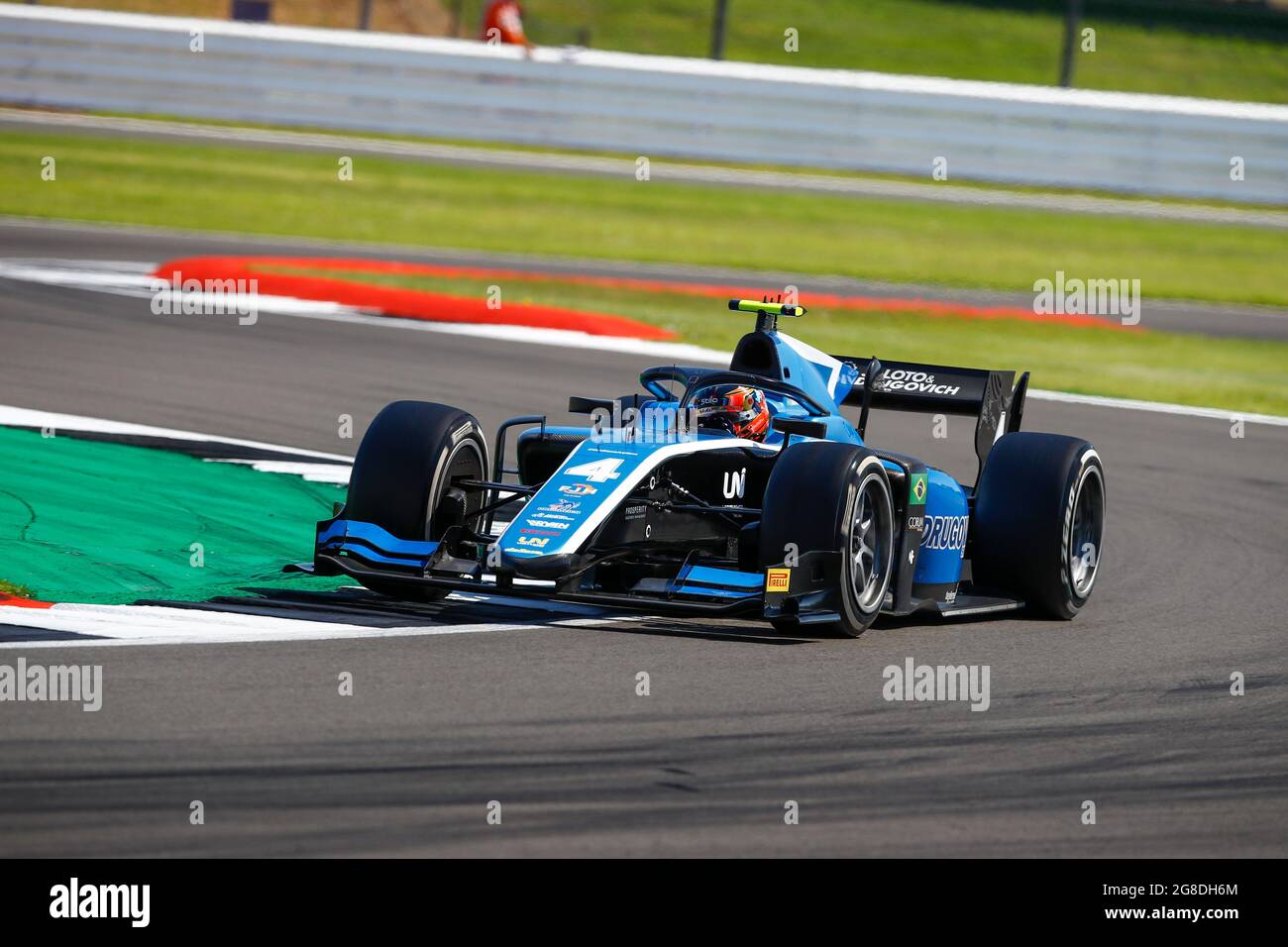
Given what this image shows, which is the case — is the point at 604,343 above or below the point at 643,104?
below

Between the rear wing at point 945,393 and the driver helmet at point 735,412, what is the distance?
106cm

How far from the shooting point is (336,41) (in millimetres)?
28344

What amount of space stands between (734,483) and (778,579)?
3.04 feet

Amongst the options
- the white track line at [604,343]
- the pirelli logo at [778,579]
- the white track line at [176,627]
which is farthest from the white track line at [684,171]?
the white track line at [176,627]

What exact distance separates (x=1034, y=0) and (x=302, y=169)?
104 ft

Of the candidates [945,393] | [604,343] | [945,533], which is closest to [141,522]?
[945,533]

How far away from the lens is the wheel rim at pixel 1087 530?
9562 millimetres

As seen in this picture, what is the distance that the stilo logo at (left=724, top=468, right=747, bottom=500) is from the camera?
8.83m

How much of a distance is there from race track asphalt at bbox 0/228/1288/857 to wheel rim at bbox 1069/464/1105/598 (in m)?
0.18

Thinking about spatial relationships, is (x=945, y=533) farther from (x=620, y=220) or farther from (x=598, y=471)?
(x=620, y=220)

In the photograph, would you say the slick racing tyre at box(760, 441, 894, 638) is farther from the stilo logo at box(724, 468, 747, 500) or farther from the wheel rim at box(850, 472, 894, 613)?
the stilo logo at box(724, 468, 747, 500)

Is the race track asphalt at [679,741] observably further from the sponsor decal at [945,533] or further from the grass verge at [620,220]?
the grass verge at [620,220]

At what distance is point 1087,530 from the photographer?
976 cm

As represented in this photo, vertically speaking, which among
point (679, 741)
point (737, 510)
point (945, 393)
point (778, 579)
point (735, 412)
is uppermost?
point (945, 393)
